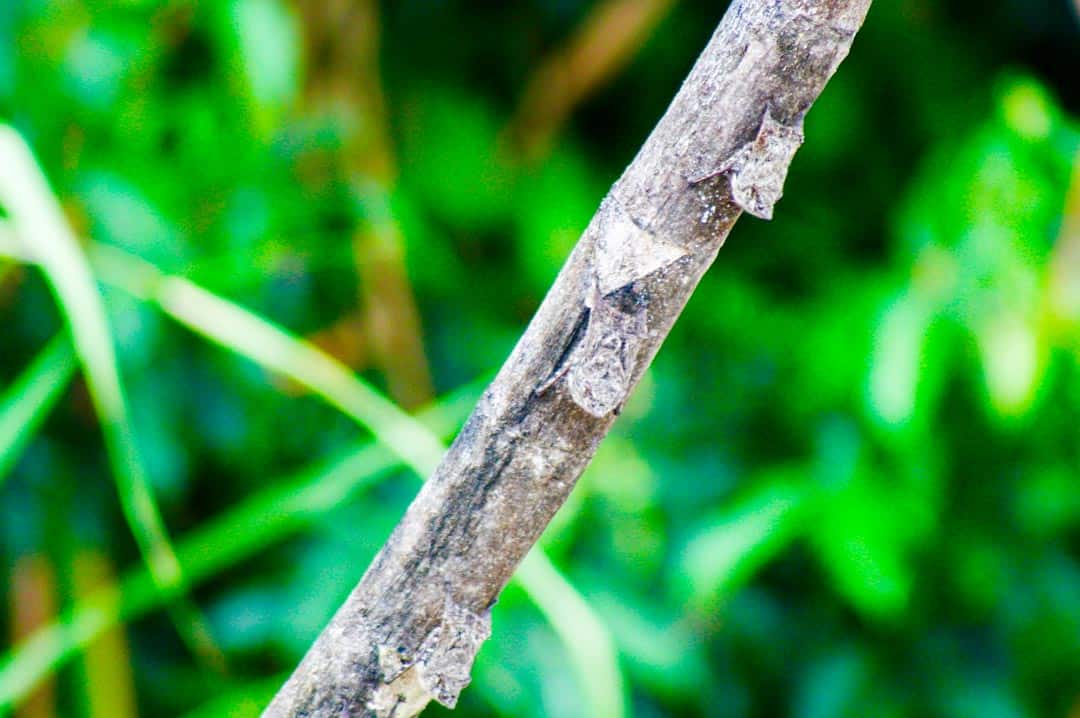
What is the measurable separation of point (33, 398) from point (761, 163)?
0.28 m

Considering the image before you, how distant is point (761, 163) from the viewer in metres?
0.19

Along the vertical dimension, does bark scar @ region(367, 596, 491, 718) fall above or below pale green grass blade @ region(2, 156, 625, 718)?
below

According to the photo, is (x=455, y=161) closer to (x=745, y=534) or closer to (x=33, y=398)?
(x=745, y=534)

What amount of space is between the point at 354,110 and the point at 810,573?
54cm

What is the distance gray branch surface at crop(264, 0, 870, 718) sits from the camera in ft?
0.63

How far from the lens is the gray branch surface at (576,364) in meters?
0.19

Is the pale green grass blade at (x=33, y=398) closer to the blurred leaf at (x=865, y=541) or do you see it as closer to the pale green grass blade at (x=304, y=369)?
the pale green grass blade at (x=304, y=369)

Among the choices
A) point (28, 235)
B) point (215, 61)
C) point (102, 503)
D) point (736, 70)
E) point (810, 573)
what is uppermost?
point (215, 61)

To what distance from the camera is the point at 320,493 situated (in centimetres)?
45

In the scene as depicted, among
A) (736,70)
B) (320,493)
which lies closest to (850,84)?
(320,493)

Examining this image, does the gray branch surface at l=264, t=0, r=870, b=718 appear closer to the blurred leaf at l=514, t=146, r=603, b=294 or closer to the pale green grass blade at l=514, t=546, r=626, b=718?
the pale green grass blade at l=514, t=546, r=626, b=718

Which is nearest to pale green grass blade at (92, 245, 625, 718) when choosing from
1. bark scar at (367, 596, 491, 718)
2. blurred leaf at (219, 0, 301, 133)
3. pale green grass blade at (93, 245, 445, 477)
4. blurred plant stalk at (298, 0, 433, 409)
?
pale green grass blade at (93, 245, 445, 477)

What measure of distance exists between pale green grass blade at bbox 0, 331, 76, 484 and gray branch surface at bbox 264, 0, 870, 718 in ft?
0.58

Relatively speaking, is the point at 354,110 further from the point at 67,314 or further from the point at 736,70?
the point at 736,70
